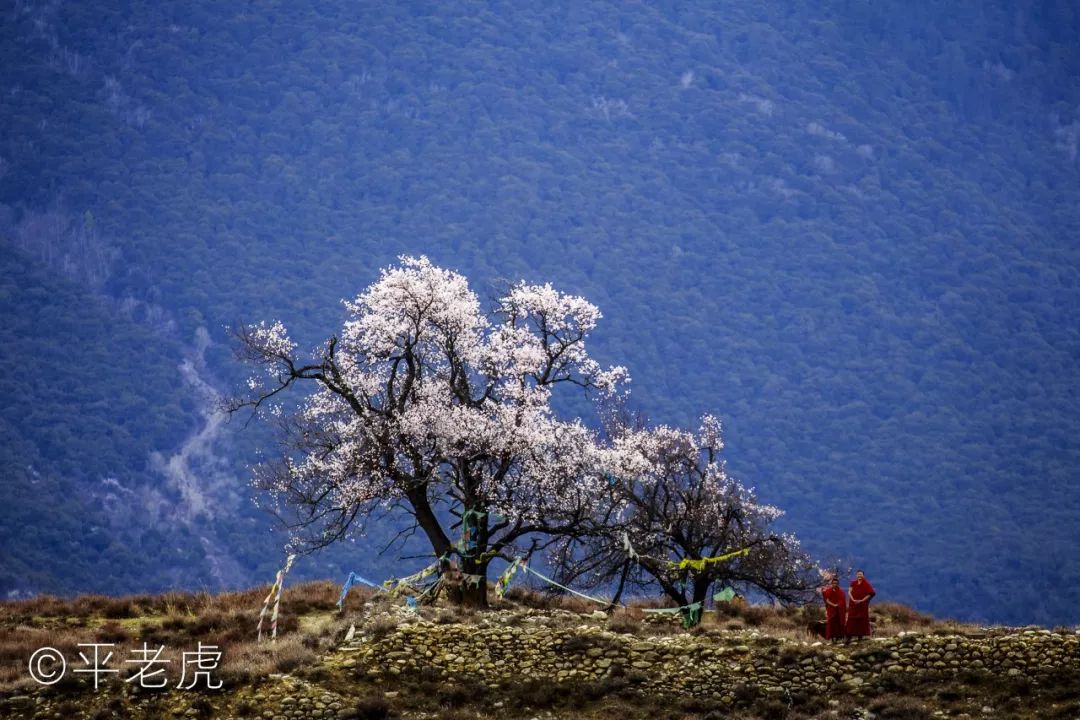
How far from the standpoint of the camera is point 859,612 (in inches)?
1358

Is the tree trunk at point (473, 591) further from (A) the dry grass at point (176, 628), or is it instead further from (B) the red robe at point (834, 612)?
(B) the red robe at point (834, 612)

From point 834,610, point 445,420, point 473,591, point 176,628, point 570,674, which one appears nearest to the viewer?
point 570,674

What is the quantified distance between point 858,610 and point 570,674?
7.65m

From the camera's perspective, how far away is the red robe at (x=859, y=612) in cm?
3428

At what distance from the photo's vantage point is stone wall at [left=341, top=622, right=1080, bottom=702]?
32.0 m

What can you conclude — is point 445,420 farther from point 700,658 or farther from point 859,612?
point 859,612

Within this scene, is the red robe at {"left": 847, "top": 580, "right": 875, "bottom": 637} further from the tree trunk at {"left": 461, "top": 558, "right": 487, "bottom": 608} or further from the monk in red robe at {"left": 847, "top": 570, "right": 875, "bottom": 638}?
the tree trunk at {"left": 461, "top": 558, "right": 487, "bottom": 608}

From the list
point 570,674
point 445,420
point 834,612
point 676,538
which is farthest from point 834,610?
point 445,420

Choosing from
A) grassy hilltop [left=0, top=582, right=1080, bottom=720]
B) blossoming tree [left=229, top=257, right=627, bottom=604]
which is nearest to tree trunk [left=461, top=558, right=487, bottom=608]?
blossoming tree [left=229, top=257, right=627, bottom=604]

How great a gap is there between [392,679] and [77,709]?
7514mm

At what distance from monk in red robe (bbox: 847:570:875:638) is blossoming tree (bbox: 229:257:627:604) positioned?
9097 millimetres

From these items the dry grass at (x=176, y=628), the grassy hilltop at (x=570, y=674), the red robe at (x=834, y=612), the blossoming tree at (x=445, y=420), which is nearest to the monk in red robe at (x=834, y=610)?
the red robe at (x=834, y=612)

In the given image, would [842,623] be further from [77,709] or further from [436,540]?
[77,709]

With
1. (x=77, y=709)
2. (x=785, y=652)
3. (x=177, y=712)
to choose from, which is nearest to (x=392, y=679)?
(x=177, y=712)
